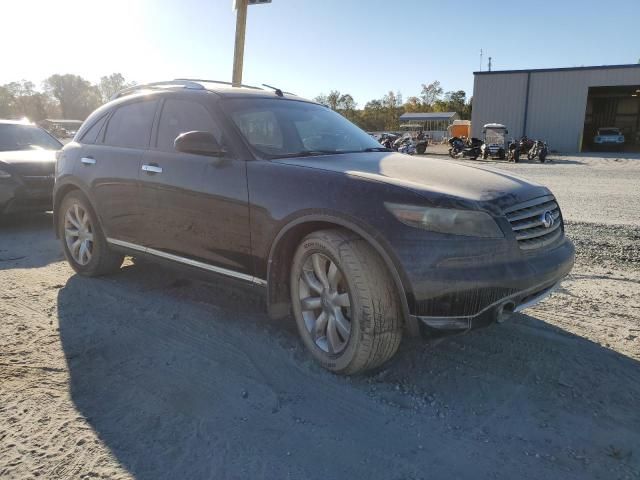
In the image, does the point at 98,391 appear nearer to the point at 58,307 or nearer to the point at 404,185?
the point at 58,307

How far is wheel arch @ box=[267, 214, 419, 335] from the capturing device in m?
2.72

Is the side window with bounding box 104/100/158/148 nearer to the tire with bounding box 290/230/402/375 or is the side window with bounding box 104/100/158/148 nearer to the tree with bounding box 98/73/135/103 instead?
the tire with bounding box 290/230/402/375

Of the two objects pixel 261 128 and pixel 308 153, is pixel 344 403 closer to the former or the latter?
pixel 308 153

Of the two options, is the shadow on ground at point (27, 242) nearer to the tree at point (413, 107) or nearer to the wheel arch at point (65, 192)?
the wheel arch at point (65, 192)

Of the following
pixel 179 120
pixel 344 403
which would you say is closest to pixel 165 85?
pixel 179 120

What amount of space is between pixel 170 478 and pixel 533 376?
211 cm

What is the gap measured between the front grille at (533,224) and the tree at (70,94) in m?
103

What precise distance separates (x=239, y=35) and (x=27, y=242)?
3952 mm

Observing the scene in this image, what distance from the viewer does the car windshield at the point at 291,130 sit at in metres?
3.68

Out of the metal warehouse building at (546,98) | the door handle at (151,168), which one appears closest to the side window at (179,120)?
the door handle at (151,168)

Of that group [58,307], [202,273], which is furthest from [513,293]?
[58,307]

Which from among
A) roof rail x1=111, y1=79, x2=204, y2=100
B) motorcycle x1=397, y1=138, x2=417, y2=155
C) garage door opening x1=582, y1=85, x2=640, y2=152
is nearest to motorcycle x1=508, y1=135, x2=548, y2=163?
motorcycle x1=397, y1=138, x2=417, y2=155

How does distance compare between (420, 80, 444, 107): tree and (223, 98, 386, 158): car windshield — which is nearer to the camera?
(223, 98, 386, 158): car windshield

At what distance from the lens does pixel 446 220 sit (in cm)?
270
